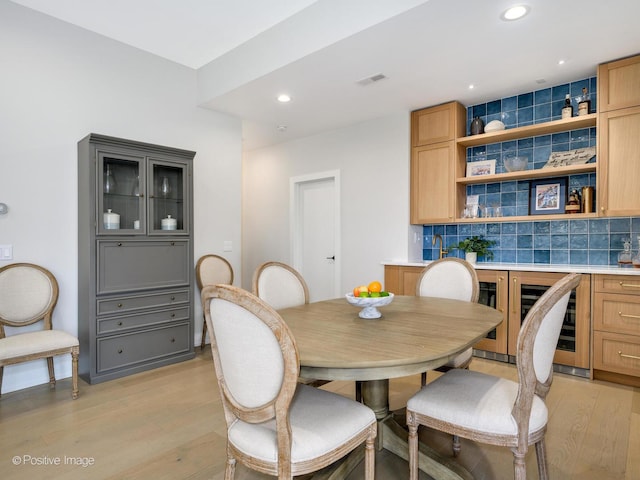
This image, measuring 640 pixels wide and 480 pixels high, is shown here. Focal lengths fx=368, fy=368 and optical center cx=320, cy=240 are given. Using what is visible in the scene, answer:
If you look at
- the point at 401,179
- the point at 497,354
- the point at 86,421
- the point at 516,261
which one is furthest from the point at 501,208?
the point at 86,421

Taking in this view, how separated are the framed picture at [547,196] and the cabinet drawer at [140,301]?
11.6ft

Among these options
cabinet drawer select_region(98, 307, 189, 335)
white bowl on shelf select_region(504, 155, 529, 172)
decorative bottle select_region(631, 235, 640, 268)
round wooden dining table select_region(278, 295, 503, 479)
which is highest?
white bowl on shelf select_region(504, 155, 529, 172)

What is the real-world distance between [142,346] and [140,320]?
0.23 meters

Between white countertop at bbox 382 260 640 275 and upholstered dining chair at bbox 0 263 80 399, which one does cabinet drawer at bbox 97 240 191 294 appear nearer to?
upholstered dining chair at bbox 0 263 80 399

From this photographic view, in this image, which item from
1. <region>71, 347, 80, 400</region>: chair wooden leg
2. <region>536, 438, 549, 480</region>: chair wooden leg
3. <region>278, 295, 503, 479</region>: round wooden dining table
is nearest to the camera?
<region>278, 295, 503, 479</region>: round wooden dining table

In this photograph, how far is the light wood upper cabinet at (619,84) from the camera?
114 inches

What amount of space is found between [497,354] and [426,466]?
2.11m

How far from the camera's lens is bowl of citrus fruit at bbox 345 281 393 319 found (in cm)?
180

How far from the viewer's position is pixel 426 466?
1660 mm

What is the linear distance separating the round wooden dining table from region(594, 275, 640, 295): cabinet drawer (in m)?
1.42

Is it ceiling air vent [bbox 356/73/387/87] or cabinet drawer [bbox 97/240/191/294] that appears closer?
cabinet drawer [bbox 97/240/191/294]

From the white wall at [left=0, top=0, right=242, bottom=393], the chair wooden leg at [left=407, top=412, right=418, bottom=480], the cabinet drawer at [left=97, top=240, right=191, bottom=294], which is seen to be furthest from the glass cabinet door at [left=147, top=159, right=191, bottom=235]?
the chair wooden leg at [left=407, top=412, right=418, bottom=480]

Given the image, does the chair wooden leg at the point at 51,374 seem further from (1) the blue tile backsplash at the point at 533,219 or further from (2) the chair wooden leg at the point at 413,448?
(1) the blue tile backsplash at the point at 533,219

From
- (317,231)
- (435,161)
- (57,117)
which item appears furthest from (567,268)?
(57,117)
